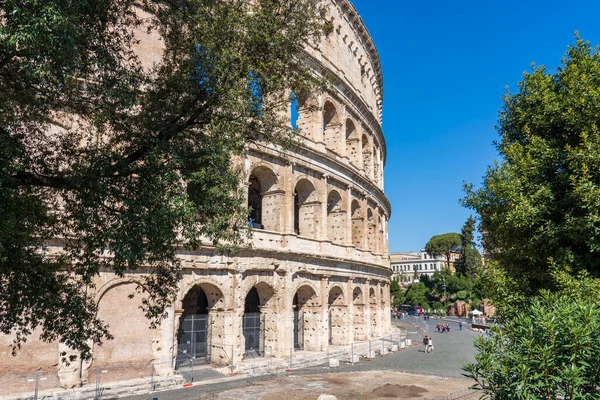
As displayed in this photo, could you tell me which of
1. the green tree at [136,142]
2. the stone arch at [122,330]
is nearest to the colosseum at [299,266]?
the stone arch at [122,330]

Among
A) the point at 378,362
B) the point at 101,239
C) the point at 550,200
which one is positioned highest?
the point at 550,200

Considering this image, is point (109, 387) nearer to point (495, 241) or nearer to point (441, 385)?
point (441, 385)

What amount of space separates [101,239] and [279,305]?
13.3m

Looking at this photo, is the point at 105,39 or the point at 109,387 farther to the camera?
the point at 109,387

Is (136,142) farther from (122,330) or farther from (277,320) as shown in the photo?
(277,320)

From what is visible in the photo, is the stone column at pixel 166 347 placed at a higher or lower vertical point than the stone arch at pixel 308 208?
lower

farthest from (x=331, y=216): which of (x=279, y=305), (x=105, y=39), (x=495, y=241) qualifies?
(x=105, y=39)

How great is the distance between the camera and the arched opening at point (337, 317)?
25.3 meters

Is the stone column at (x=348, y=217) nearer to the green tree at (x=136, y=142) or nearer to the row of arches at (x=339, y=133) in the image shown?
the row of arches at (x=339, y=133)

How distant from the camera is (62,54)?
20.7 ft

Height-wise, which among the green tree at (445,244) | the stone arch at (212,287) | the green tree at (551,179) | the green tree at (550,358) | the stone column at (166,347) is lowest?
the stone column at (166,347)

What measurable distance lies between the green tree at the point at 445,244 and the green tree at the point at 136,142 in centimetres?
8234

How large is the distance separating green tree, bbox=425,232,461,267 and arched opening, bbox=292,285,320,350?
67771 millimetres

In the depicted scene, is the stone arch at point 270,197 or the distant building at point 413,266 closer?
the stone arch at point 270,197
